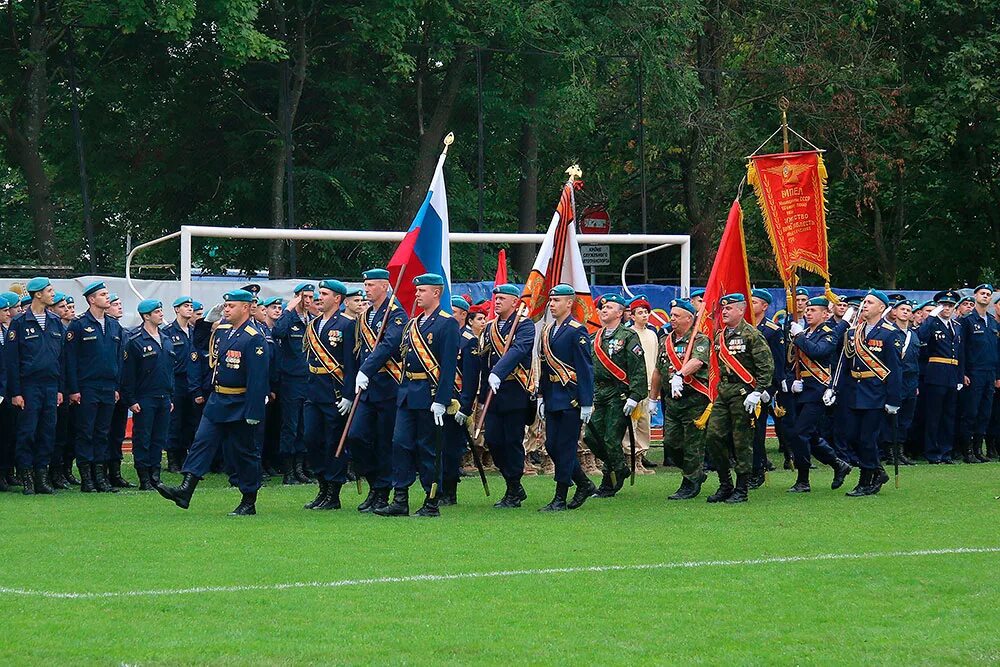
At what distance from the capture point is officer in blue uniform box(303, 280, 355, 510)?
14.1 m

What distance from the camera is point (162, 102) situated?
27.4 metres

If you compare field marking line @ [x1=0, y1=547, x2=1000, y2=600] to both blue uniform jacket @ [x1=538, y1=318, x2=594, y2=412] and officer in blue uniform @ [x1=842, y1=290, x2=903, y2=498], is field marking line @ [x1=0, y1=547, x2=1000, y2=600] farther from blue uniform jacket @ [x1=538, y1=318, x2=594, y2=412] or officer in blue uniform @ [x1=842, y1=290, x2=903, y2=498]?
officer in blue uniform @ [x1=842, y1=290, x2=903, y2=498]

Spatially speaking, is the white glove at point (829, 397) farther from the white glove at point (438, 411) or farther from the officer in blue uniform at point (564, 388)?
the white glove at point (438, 411)

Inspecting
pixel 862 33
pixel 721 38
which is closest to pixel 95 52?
pixel 721 38

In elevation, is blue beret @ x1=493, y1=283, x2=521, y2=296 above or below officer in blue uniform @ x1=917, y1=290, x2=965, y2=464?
above

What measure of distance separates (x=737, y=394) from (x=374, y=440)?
3517mm

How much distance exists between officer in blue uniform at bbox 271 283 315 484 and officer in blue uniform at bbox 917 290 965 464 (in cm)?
886

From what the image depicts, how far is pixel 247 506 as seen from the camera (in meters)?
13.5

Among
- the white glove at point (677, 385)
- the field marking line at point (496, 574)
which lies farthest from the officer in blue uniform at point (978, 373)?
the field marking line at point (496, 574)

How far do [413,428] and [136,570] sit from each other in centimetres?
389

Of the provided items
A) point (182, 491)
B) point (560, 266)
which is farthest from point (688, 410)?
point (182, 491)

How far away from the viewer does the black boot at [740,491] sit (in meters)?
14.7

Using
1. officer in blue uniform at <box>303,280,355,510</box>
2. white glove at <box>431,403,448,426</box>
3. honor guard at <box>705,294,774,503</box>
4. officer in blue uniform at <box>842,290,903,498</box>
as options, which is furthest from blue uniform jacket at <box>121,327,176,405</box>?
officer in blue uniform at <box>842,290,903,498</box>

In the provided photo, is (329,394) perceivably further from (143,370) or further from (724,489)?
(724,489)
